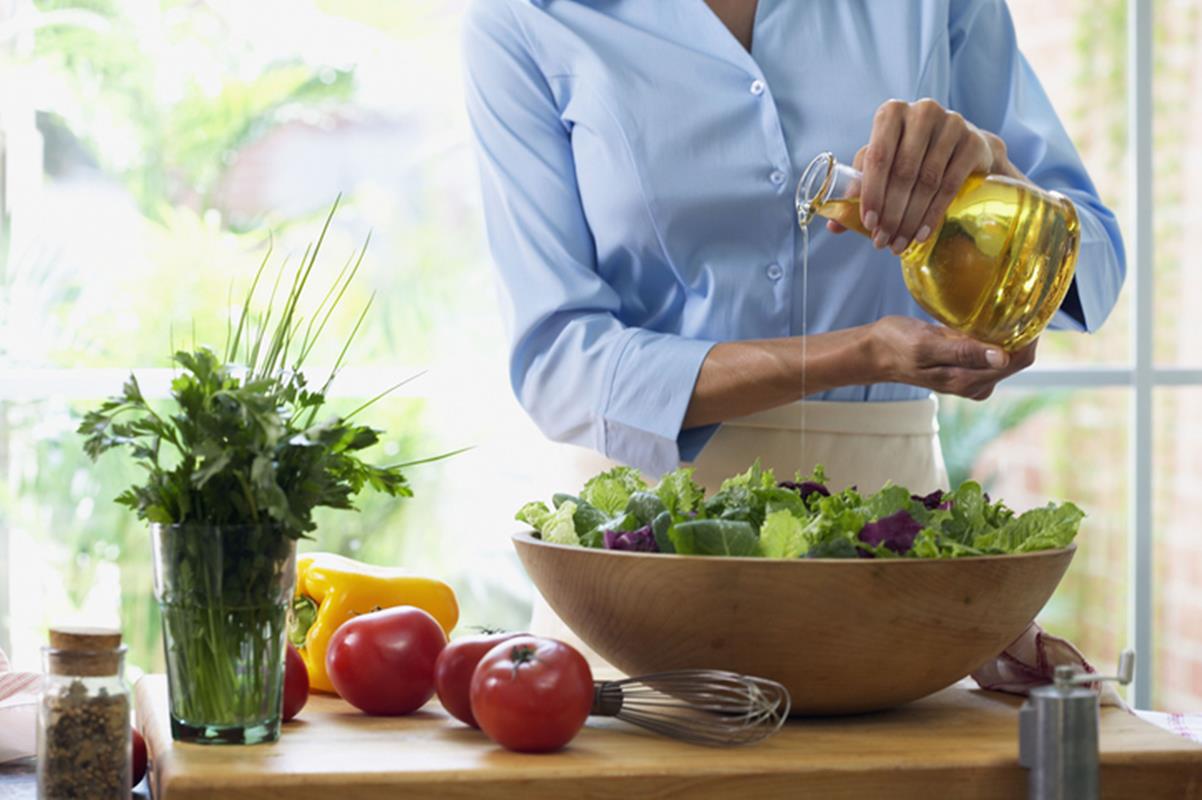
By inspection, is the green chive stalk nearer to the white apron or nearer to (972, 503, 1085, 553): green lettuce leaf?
(972, 503, 1085, 553): green lettuce leaf

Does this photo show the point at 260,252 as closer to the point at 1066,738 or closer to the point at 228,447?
the point at 228,447

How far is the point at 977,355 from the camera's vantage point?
57.8 inches

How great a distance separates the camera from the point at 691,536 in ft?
3.94

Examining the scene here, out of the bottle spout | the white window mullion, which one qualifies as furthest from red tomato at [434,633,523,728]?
the white window mullion

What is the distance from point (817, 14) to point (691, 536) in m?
Answer: 0.87

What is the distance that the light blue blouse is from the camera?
1.79 m

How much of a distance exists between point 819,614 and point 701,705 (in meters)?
0.11

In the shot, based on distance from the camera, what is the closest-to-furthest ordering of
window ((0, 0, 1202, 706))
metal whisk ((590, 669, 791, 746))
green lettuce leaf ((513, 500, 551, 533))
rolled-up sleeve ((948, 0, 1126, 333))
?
metal whisk ((590, 669, 791, 746)) → green lettuce leaf ((513, 500, 551, 533)) → rolled-up sleeve ((948, 0, 1126, 333)) → window ((0, 0, 1202, 706))

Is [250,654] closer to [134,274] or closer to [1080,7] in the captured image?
[134,274]

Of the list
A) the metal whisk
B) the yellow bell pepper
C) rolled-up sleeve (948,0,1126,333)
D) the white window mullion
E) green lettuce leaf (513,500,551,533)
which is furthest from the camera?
the white window mullion

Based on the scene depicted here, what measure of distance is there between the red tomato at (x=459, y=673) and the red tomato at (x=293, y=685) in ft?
0.35

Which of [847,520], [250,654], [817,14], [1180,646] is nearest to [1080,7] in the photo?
[1180,646]

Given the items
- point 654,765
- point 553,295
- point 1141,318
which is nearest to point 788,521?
point 654,765

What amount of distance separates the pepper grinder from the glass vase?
1.72ft
